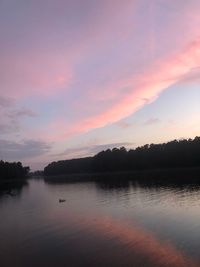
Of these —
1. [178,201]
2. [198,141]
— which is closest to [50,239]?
[178,201]

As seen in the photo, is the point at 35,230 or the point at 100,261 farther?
the point at 35,230

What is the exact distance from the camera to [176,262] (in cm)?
2598

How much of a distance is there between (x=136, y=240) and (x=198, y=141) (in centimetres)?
13887

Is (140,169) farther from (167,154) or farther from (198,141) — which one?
(198,141)

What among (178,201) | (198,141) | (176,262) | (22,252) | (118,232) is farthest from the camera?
(198,141)

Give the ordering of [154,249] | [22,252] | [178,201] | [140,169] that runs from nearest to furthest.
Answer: [154,249] < [22,252] < [178,201] < [140,169]

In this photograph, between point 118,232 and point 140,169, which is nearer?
point 118,232

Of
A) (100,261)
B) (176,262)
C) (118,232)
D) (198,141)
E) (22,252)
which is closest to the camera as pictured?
(176,262)

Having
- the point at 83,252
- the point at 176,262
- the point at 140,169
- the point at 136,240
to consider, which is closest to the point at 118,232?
the point at 136,240

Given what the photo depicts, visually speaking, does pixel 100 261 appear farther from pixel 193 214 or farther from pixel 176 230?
pixel 193 214

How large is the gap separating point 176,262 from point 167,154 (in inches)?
5891

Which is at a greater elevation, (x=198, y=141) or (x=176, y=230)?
(x=198, y=141)

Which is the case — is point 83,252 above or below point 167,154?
below

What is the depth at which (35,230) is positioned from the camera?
145 feet
